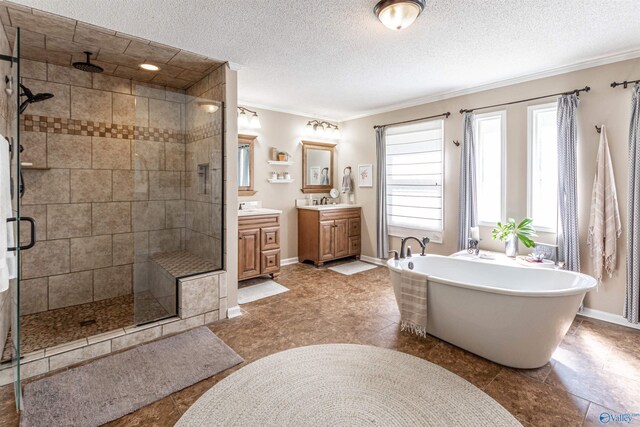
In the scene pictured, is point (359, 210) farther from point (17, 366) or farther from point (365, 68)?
point (17, 366)

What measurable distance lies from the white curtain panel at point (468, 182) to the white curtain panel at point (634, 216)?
1.37m

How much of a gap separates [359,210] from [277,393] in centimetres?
378

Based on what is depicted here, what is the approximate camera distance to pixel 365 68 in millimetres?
3336

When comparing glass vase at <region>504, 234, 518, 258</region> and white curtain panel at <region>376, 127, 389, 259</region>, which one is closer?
glass vase at <region>504, 234, 518, 258</region>

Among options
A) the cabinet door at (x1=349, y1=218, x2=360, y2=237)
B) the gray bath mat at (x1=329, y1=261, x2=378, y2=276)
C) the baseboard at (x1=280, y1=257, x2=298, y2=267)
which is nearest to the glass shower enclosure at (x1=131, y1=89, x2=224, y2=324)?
the baseboard at (x1=280, y1=257, x2=298, y2=267)

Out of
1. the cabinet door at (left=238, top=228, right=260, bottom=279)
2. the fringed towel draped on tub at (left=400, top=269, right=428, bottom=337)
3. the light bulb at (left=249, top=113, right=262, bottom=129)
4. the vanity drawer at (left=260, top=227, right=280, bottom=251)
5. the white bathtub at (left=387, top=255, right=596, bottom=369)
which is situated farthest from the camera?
the light bulb at (left=249, top=113, right=262, bottom=129)

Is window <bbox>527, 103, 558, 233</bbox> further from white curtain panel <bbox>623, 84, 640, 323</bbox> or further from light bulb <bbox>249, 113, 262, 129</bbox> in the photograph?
light bulb <bbox>249, 113, 262, 129</bbox>

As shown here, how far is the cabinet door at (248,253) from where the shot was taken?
4.08 m

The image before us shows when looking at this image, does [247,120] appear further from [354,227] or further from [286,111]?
[354,227]

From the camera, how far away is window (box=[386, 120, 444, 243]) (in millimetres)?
4445

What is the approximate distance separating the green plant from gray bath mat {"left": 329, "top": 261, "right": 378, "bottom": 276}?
1917 millimetres

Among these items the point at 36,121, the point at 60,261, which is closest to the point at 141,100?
the point at 36,121

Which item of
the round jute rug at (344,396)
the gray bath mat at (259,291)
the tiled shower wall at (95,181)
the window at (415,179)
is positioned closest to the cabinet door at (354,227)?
the window at (415,179)

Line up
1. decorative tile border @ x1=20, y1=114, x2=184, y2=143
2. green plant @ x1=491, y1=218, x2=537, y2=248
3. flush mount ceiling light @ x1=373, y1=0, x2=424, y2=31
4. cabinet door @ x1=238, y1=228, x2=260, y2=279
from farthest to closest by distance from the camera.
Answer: cabinet door @ x1=238, y1=228, x2=260, y2=279
green plant @ x1=491, y1=218, x2=537, y2=248
decorative tile border @ x1=20, y1=114, x2=184, y2=143
flush mount ceiling light @ x1=373, y1=0, x2=424, y2=31
